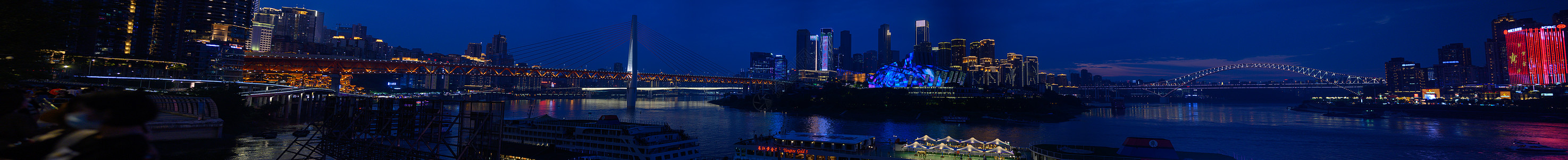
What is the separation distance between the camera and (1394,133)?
3738 centimetres

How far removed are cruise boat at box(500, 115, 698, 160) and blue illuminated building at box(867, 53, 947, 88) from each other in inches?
1960

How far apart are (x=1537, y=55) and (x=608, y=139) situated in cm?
10139

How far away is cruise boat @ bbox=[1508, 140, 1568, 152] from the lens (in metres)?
28.0

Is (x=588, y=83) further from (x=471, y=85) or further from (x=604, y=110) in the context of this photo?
(x=604, y=110)

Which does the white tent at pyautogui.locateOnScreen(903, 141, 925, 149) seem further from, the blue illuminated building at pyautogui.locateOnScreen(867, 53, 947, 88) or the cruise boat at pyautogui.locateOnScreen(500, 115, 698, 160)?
the blue illuminated building at pyautogui.locateOnScreen(867, 53, 947, 88)

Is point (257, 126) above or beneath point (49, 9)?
beneath

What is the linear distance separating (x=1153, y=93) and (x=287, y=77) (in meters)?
124

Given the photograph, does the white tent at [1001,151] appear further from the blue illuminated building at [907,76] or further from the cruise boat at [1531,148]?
the blue illuminated building at [907,76]

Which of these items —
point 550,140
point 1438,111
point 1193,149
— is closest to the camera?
point 550,140

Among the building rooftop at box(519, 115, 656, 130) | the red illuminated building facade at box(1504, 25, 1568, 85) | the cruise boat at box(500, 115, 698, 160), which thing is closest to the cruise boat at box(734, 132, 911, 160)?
the cruise boat at box(500, 115, 698, 160)

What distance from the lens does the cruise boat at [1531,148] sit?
28000mm

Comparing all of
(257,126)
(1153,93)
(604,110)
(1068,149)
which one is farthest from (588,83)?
(1068,149)

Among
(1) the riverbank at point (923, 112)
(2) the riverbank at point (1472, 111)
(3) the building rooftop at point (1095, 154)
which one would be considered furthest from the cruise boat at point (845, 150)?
(2) the riverbank at point (1472, 111)

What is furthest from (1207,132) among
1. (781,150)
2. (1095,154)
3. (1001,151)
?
(781,150)
